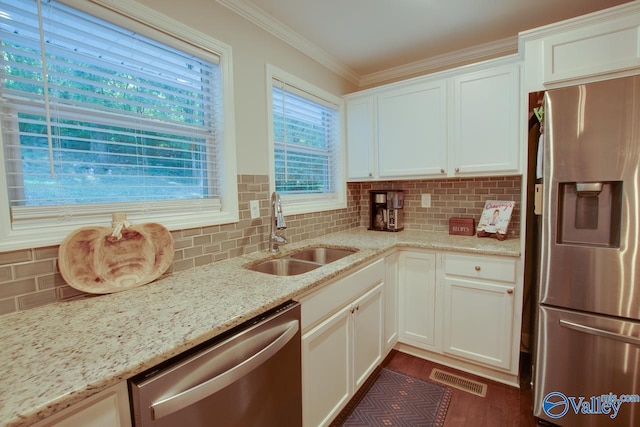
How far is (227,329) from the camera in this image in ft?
2.93

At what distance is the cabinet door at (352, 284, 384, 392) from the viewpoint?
1.65 m

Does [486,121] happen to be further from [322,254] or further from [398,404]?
[398,404]

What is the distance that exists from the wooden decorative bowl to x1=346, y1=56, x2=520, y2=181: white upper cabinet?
1.77 m

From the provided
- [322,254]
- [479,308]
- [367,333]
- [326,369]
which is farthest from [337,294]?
[479,308]

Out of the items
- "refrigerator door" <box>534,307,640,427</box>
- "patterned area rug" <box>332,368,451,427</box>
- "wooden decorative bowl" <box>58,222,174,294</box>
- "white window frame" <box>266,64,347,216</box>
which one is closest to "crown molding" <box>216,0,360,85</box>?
"white window frame" <box>266,64,347,216</box>

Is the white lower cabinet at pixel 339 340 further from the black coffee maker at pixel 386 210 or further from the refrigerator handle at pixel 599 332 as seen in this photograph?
the refrigerator handle at pixel 599 332


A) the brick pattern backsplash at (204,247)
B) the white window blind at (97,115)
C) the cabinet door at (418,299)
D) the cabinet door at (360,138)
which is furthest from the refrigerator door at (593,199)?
the white window blind at (97,115)

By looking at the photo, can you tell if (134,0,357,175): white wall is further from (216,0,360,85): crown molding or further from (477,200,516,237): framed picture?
(477,200,516,237): framed picture

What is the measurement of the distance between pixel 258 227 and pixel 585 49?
2044mm

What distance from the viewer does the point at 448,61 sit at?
2.42m

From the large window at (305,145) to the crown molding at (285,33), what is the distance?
24cm

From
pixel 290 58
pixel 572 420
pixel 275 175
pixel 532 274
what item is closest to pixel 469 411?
pixel 572 420

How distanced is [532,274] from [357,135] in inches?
67.5

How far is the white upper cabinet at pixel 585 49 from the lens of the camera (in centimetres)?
142
